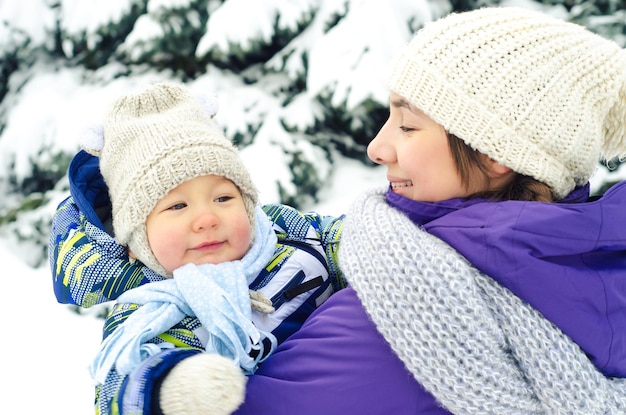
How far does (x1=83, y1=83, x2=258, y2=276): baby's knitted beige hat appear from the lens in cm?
138

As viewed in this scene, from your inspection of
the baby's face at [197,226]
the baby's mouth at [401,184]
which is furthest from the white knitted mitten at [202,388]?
the baby's mouth at [401,184]

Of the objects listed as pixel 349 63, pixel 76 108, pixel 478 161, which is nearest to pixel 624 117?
pixel 478 161

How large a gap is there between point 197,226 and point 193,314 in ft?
0.70

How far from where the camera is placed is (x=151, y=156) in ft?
4.55

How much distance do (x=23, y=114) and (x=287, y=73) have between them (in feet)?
5.49

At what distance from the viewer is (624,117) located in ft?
3.94

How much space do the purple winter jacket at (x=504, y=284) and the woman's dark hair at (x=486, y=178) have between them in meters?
0.07

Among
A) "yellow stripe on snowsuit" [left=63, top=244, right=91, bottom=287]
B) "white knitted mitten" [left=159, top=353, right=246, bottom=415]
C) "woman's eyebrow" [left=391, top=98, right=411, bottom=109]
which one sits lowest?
"yellow stripe on snowsuit" [left=63, top=244, right=91, bottom=287]

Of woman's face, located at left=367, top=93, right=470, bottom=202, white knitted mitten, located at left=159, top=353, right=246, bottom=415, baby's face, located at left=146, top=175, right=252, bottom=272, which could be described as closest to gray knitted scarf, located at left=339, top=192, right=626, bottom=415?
woman's face, located at left=367, top=93, right=470, bottom=202

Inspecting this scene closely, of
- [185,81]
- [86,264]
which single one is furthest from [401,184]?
[185,81]

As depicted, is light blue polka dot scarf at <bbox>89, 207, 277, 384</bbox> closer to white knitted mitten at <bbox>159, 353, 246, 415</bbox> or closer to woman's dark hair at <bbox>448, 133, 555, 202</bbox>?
white knitted mitten at <bbox>159, 353, 246, 415</bbox>

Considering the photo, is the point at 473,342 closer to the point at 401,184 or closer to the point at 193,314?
the point at 401,184

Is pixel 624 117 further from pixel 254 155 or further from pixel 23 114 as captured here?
pixel 23 114

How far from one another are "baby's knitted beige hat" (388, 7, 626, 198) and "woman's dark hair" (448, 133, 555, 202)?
0.03 metres
